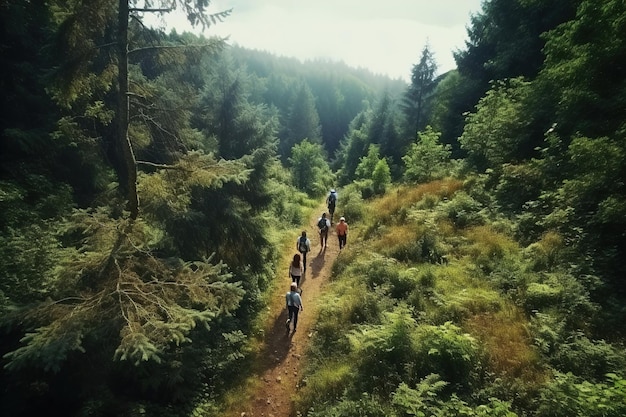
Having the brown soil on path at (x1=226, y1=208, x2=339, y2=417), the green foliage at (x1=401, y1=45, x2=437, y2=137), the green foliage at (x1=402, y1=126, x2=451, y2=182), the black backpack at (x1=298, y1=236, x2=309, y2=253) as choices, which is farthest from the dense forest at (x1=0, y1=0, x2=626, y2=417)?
the green foliage at (x1=401, y1=45, x2=437, y2=137)

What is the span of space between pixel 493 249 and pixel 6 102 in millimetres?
17147

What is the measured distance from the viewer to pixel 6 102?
11773 mm

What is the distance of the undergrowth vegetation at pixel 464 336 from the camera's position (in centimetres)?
677

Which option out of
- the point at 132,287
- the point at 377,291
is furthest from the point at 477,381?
the point at 132,287

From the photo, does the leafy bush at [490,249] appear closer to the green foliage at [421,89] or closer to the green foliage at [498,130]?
the green foliage at [498,130]

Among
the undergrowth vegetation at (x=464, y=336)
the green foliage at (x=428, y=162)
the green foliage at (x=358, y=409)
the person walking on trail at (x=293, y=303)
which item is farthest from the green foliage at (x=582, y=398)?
the green foliage at (x=428, y=162)

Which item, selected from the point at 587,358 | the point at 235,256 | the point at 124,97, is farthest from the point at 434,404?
the point at 124,97

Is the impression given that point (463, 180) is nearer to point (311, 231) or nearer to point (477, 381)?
point (311, 231)

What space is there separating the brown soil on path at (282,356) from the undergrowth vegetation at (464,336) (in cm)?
56

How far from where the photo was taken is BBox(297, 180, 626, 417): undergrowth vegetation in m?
6.77

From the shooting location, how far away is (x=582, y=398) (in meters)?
5.95

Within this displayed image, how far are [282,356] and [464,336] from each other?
548 centimetres

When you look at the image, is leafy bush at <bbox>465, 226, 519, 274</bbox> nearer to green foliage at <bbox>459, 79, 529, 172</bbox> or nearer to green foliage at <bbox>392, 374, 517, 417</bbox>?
green foliage at <bbox>392, 374, 517, 417</bbox>

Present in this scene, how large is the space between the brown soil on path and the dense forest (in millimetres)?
549
